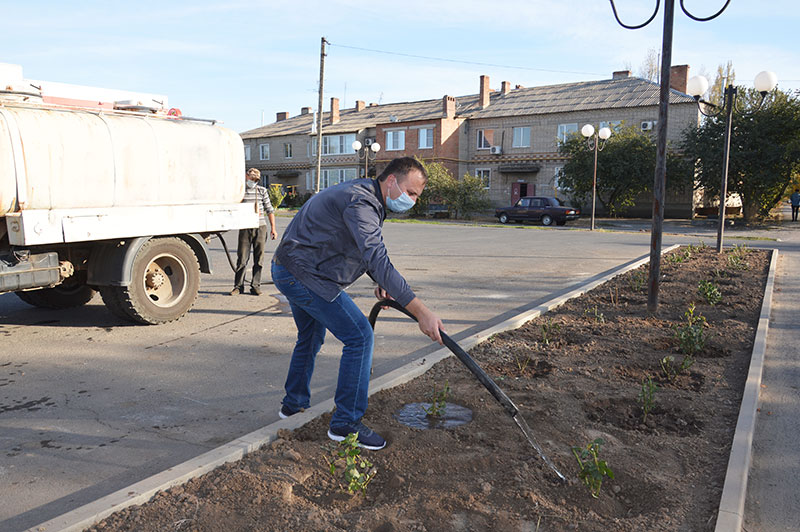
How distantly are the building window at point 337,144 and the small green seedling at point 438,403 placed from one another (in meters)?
48.9

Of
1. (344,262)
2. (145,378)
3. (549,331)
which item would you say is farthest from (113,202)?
(549,331)

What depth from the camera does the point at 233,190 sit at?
8156mm

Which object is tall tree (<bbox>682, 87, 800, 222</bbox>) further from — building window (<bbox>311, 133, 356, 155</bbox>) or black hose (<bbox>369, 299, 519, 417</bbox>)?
black hose (<bbox>369, 299, 519, 417</bbox>)

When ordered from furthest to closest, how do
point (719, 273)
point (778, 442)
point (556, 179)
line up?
point (556, 179), point (719, 273), point (778, 442)

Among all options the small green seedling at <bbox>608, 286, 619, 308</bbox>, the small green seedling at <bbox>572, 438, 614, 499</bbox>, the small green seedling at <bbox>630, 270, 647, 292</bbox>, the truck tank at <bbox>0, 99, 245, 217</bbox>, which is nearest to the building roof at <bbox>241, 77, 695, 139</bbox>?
the small green seedling at <bbox>630, 270, 647, 292</bbox>

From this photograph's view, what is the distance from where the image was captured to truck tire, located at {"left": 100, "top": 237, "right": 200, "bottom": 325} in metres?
6.87

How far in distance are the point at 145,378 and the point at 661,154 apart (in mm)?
6072

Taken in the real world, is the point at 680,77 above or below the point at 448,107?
above

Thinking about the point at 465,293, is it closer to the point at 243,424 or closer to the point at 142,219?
the point at 142,219

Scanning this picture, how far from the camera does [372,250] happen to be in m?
3.38

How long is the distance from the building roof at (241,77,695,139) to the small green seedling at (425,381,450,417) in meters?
35.9

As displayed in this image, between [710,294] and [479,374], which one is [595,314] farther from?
[479,374]

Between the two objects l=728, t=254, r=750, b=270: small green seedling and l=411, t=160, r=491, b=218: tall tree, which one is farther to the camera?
l=411, t=160, r=491, b=218: tall tree

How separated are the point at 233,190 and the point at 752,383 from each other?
6195mm
